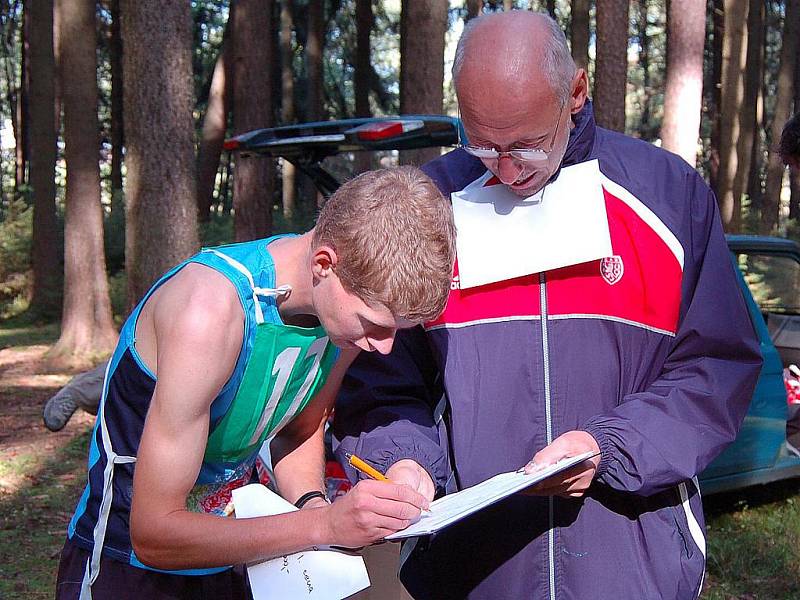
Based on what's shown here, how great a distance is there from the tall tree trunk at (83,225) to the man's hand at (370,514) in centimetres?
1078

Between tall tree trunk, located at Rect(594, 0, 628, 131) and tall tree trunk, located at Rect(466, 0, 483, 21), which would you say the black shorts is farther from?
tall tree trunk, located at Rect(466, 0, 483, 21)

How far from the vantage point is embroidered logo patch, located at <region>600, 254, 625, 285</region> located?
213 centimetres

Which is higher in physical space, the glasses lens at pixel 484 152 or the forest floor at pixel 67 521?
the glasses lens at pixel 484 152

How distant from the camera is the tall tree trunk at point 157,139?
704cm

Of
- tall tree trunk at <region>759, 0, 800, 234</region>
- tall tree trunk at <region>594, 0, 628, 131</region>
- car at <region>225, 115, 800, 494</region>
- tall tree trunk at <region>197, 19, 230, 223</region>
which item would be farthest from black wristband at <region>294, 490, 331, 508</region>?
tall tree trunk at <region>759, 0, 800, 234</region>

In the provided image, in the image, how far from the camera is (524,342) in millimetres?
2115

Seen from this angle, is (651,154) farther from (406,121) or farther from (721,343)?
(406,121)

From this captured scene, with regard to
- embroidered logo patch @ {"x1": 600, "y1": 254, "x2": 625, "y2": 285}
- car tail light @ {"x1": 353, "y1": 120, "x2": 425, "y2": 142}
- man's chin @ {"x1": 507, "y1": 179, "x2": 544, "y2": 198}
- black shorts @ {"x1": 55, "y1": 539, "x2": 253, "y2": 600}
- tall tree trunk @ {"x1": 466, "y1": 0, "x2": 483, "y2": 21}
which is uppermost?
tall tree trunk @ {"x1": 466, "y1": 0, "x2": 483, "y2": 21}

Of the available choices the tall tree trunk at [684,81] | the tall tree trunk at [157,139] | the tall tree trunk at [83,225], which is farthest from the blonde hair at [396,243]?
the tall tree trunk at [83,225]

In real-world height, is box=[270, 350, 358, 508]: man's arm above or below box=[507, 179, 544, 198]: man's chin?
below

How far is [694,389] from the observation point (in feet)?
6.91

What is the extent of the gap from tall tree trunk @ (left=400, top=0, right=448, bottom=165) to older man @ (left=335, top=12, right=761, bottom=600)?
562 centimetres

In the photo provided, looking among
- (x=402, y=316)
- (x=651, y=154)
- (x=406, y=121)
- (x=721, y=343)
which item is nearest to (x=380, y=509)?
(x=402, y=316)

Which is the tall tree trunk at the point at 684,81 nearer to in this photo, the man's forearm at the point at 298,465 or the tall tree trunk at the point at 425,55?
the tall tree trunk at the point at 425,55
